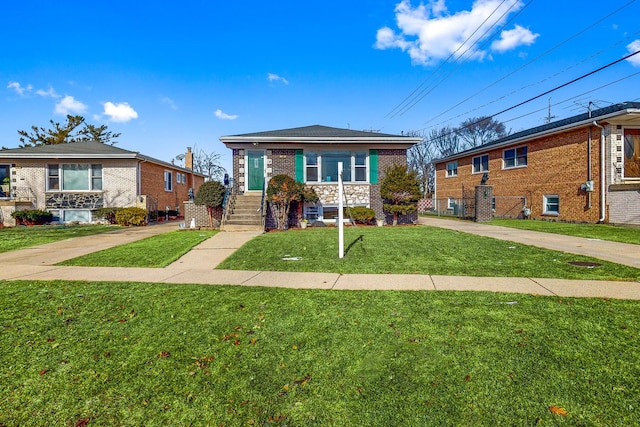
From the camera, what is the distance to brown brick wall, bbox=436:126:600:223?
15.3 meters

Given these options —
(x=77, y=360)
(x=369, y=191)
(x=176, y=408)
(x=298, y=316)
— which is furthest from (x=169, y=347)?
(x=369, y=191)

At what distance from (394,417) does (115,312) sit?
3477 mm

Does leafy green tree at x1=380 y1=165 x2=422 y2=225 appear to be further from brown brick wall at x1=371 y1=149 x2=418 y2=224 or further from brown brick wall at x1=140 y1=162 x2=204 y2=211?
brown brick wall at x1=140 y1=162 x2=204 y2=211

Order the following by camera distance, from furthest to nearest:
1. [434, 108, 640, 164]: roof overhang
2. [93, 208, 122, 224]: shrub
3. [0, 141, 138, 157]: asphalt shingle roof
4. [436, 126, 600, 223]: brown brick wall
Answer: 1. [0, 141, 138, 157]: asphalt shingle roof
2. [93, 208, 122, 224]: shrub
3. [436, 126, 600, 223]: brown brick wall
4. [434, 108, 640, 164]: roof overhang

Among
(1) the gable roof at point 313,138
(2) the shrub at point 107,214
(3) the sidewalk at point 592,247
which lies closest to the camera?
(3) the sidewalk at point 592,247

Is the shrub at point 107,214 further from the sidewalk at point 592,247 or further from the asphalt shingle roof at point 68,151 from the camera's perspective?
the sidewalk at point 592,247

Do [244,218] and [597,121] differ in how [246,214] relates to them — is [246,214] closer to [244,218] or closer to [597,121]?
[244,218]

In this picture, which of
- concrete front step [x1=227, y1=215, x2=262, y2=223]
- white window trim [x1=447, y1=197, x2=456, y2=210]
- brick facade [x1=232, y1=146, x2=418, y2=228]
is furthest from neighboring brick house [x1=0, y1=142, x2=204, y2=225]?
white window trim [x1=447, y1=197, x2=456, y2=210]

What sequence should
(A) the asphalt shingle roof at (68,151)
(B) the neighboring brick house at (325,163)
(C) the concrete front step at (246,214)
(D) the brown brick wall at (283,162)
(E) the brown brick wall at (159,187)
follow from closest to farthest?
(C) the concrete front step at (246,214) → (B) the neighboring brick house at (325,163) → (D) the brown brick wall at (283,162) → (A) the asphalt shingle roof at (68,151) → (E) the brown brick wall at (159,187)

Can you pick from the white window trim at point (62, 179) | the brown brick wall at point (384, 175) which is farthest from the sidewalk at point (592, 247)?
the white window trim at point (62, 179)

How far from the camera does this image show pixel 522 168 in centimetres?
1944

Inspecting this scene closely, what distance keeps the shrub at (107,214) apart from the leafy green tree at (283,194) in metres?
9.68

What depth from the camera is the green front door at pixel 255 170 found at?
15.7m

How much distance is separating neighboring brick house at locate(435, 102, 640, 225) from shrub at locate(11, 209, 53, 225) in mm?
26178
